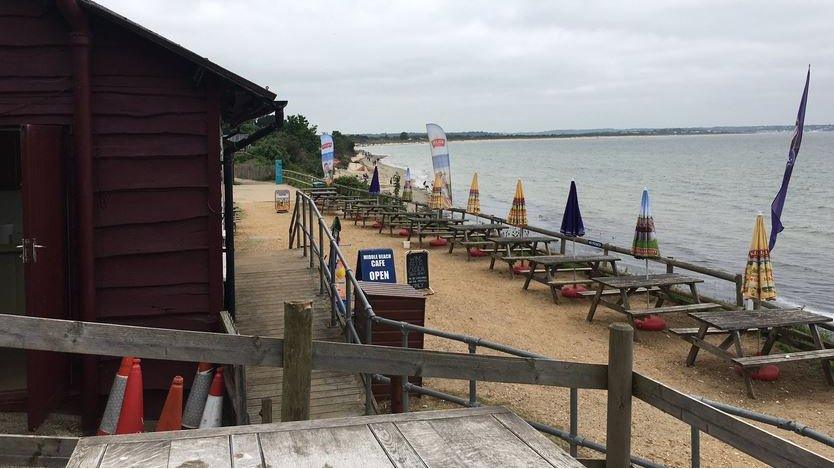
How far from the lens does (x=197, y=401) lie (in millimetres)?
5043

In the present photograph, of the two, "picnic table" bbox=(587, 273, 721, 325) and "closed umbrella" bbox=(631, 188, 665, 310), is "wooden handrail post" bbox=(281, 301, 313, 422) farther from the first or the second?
"closed umbrella" bbox=(631, 188, 665, 310)

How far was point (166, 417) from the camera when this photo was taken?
193 inches

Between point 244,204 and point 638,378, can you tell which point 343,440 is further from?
point 244,204

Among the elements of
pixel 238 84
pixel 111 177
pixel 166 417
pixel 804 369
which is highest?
pixel 238 84

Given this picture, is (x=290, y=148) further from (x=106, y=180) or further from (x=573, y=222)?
(x=106, y=180)

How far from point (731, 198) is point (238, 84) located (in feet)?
155

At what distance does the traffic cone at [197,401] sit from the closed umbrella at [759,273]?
712 centimetres

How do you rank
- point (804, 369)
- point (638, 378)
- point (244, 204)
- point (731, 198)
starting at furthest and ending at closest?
point (731, 198)
point (244, 204)
point (804, 369)
point (638, 378)

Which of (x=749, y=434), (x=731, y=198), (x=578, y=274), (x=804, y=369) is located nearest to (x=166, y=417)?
(x=749, y=434)

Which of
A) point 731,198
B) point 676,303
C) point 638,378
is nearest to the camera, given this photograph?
point 638,378

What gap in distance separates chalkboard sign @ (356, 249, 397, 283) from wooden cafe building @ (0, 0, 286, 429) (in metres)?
2.98

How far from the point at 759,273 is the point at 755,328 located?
45.7 inches

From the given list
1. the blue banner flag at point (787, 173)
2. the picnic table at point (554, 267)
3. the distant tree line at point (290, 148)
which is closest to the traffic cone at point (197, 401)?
the picnic table at point (554, 267)

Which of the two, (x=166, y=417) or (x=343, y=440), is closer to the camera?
(x=343, y=440)
